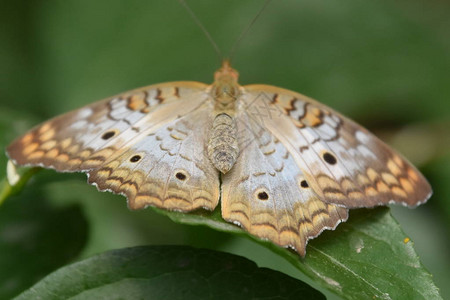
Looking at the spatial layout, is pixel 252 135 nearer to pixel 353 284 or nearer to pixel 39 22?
pixel 353 284

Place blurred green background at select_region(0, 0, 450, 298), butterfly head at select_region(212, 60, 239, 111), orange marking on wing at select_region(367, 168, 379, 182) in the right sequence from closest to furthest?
orange marking on wing at select_region(367, 168, 379, 182), butterfly head at select_region(212, 60, 239, 111), blurred green background at select_region(0, 0, 450, 298)

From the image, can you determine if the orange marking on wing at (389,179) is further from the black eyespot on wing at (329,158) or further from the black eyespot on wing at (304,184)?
the black eyespot on wing at (304,184)

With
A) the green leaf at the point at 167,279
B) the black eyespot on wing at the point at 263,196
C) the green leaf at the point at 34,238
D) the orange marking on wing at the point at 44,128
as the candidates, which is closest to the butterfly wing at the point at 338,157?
the black eyespot on wing at the point at 263,196

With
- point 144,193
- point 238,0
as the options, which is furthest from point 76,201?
point 238,0

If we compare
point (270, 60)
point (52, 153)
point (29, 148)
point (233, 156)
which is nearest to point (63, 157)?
point (52, 153)

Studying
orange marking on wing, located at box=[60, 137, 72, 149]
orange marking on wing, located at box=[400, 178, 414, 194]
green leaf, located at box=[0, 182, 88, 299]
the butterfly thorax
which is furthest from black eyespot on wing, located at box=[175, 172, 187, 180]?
orange marking on wing, located at box=[400, 178, 414, 194]

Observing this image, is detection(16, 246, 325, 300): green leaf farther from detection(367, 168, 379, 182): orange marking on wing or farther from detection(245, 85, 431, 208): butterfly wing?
detection(367, 168, 379, 182): orange marking on wing
